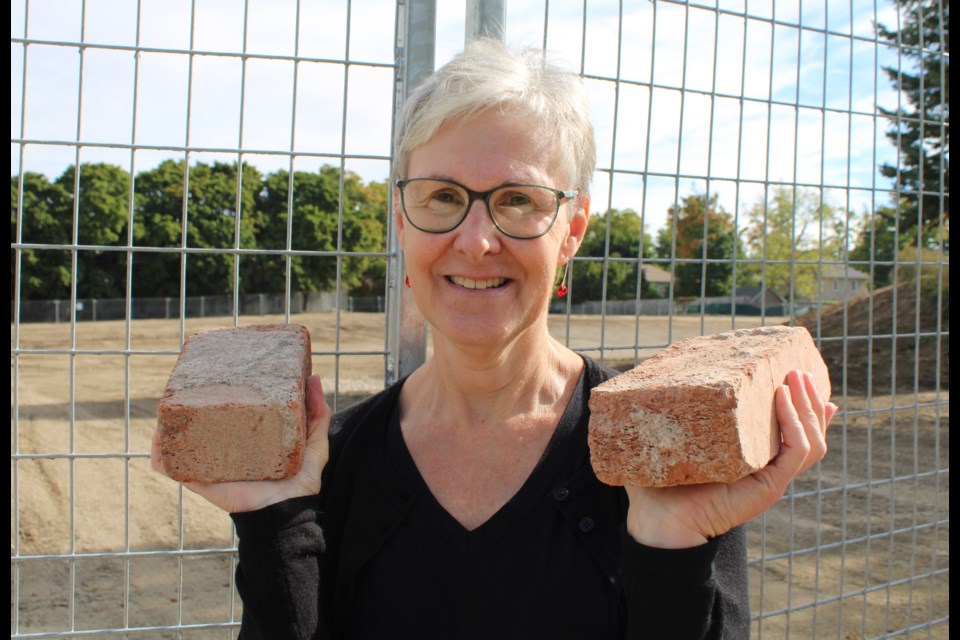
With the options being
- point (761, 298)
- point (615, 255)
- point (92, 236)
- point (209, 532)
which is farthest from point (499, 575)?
point (92, 236)

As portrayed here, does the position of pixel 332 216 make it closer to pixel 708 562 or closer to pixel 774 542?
pixel 774 542

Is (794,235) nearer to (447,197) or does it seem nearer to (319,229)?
(447,197)

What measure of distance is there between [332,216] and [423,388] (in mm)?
33718

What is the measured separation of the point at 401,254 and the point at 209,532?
5.85 meters

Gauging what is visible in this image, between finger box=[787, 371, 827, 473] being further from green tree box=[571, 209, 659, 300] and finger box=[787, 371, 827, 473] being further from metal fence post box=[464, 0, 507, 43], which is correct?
metal fence post box=[464, 0, 507, 43]

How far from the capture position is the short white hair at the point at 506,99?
1.68 m

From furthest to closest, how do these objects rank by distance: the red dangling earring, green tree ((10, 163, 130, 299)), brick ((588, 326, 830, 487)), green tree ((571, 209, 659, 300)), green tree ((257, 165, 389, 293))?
green tree ((257, 165, 389, 293))
green tree ((10, 163, 130, 299))
green tree ((571, 209, 659, 300))
the red dangling earring
brick ((588, 326, 830, 487))

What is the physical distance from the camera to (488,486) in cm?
181

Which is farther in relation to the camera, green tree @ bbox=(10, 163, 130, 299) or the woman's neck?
green tree @ bbox=(10, 163, 130, 299)

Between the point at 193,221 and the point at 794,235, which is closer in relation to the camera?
the point at 794,235

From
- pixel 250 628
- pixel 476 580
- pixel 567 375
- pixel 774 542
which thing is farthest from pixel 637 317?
pixel 774 542

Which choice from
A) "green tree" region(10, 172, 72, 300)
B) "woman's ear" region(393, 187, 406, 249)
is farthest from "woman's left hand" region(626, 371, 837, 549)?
"green tree" region(10, 172, 72, 300)

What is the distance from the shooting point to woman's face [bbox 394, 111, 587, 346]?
1657 mm

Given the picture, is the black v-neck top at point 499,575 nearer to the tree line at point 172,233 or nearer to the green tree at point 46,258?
the tree line at point 172,233
